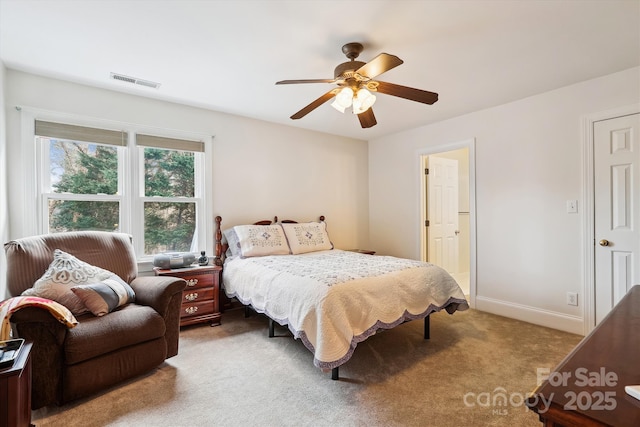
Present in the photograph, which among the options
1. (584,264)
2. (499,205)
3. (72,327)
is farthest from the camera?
(499,205)

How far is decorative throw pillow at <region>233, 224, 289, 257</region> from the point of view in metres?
3.47

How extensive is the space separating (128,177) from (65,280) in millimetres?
1387

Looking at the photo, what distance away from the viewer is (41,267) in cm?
225

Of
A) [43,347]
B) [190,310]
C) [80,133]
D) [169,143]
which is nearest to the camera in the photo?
[43,347]

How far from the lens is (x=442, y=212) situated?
4.66 m

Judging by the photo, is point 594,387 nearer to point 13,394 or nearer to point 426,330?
point 13,394

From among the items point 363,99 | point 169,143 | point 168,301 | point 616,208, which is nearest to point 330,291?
point 168,301

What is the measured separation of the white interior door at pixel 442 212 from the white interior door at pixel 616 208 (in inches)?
74.3

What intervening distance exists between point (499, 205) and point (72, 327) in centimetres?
409

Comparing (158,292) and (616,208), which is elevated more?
(616,208)

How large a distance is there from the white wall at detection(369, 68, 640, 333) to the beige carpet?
53 cm

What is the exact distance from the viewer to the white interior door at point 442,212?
4.47 metres

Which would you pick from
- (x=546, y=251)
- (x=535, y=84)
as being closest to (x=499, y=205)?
(x=546, y=251)

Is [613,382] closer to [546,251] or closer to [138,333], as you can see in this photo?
[138,333]
